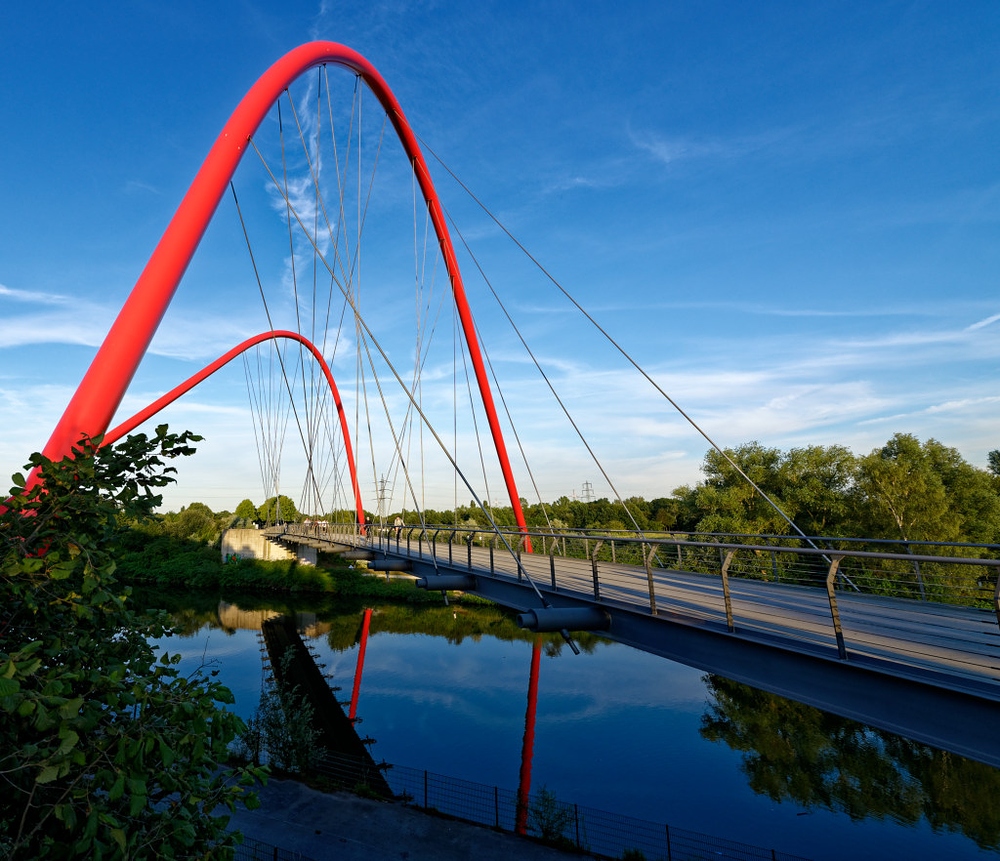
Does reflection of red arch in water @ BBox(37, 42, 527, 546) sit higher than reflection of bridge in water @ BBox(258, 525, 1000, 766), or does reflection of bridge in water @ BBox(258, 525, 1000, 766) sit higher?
reflection of red arch in water @ BBox(37, 42, 527, 546)

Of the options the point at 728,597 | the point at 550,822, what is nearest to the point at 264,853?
the point at 550,822

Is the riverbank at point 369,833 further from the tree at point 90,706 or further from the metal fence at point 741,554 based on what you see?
the tree at point 90,706

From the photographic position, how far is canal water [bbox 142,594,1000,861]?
1431 cm

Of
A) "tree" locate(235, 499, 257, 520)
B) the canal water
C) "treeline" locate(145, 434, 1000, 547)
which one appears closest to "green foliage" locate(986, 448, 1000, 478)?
"treeline" locate(145, 434, 1000, 547)

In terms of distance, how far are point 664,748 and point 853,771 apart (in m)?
5.64

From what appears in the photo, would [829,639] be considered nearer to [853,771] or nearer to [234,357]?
[853,771]

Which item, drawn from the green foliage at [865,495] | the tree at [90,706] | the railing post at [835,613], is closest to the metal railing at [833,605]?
the railing post at [835,613]

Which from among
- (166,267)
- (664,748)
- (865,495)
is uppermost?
(166,267)

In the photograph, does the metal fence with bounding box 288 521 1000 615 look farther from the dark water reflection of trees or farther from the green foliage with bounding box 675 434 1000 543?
the dark water reflection of trees

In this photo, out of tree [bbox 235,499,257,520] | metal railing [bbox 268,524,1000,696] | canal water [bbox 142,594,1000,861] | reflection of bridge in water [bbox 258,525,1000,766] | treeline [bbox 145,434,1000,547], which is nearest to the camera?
reflection of bridge in water [bbox 258,525,1000,766]

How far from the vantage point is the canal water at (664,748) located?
14.3 m

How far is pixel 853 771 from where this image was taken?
17.5 m

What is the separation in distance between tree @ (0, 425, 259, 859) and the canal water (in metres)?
15.3

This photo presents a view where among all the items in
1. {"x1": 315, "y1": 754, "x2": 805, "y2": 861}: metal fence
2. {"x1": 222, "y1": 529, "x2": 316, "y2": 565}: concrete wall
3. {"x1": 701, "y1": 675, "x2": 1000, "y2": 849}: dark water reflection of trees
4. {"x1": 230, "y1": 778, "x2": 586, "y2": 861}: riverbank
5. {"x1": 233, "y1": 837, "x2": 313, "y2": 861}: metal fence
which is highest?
{"x1": 222, "y1": 529, "x2": 316, "y2": 565}: concrete wall
